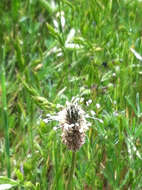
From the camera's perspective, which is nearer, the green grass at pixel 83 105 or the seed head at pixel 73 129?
the seed head at pixel 73 129

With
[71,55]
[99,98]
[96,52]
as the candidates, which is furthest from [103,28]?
[99,98]

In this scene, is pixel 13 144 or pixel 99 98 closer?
pixel 99 98

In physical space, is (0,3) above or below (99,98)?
above

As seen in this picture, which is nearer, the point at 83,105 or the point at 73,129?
the point at 73,129

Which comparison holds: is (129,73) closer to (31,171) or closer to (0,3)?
(31,171)

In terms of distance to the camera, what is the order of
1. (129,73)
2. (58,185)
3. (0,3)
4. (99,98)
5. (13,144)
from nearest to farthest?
(58,185)
(99,98)
(129,73)
(13,144)
(0,3)

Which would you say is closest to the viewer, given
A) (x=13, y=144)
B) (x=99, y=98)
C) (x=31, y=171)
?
(x=31, y=171)

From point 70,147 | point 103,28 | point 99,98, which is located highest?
point 103,28

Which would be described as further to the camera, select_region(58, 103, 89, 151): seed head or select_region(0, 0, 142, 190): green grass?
select_region(0, 0, 142, 190): green grass
